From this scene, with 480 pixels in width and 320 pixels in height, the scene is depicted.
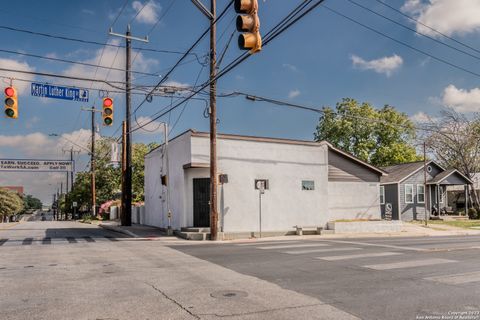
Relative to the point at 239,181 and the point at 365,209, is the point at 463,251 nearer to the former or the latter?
the point at 239,181

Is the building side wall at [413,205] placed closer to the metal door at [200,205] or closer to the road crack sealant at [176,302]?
the metal door at [200,205]

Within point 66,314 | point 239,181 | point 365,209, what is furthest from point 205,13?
point 365,209

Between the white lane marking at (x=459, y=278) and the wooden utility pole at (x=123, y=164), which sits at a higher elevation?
the wooden utility pole at (x=123, y=164)

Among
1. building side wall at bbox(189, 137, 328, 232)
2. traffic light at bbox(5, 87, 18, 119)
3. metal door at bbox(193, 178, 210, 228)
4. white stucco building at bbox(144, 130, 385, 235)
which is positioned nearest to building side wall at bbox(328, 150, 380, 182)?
white stucco building at bbox(144, 130, 385, 235)

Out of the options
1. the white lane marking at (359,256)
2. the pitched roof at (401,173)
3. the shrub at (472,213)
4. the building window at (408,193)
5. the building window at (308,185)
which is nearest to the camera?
the white lane marking at (359,256)

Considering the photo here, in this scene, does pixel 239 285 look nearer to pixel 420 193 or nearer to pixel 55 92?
pixel 55 92

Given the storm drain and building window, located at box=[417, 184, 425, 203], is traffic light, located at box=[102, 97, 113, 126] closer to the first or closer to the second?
the storm drain

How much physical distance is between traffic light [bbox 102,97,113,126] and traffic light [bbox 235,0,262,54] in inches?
404

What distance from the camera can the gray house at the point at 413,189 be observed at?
125ft

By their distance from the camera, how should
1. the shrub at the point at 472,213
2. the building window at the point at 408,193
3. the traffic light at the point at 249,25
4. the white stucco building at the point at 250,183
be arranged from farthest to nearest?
the shrub at the point at 472,213, the building window at the point at 408,193, the white stucco building at the point at 250,183, the traffic light at the point at 249,25

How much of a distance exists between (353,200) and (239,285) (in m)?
21.4

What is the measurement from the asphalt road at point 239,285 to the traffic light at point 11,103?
196 inches

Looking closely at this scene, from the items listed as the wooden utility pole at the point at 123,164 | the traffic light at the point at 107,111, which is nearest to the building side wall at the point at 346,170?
the wooden utility pole at the point at 123,164

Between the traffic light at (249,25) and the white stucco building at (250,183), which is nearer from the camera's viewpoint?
the traffic light at (249,25)
